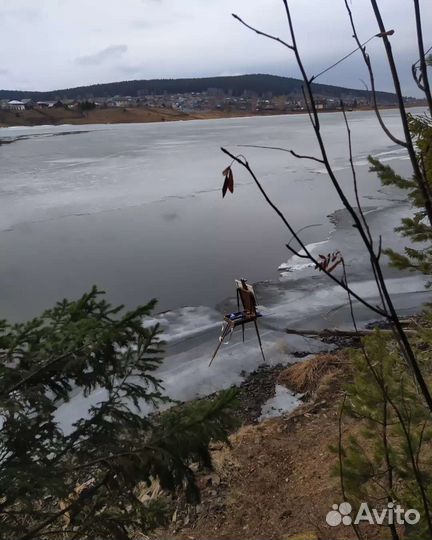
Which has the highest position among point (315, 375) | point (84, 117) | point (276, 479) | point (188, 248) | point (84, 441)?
point (84, 117)

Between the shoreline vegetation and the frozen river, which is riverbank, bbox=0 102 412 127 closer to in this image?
the shoreline vegetation

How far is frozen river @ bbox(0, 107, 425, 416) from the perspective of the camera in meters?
9.61

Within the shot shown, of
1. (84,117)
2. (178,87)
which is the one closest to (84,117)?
(84,117)

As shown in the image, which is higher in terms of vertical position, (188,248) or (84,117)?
(84,117)

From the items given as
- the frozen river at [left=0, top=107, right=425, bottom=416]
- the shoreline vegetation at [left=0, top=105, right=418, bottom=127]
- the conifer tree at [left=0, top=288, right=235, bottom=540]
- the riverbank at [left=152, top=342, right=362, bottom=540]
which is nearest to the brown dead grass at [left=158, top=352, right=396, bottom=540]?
the riverbank at [left=152, top=342, right=362, bottom=540]

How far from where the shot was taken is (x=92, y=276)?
1138cm

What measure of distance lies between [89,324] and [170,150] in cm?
3650

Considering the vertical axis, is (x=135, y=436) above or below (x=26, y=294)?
above

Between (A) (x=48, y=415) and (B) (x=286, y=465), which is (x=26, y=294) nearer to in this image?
(B) (x=286, y=465)

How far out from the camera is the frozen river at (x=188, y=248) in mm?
9609

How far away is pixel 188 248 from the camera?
13.6 meters

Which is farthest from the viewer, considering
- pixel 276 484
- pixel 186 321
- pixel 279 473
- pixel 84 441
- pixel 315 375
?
pixel 186 321

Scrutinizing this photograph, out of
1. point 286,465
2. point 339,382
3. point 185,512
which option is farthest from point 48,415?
point 339,382

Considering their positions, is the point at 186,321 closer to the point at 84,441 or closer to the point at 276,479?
the point at 276,479
